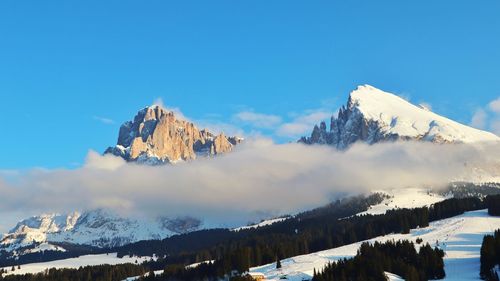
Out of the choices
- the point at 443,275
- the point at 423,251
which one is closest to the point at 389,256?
the point at 423,251

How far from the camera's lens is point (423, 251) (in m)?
173

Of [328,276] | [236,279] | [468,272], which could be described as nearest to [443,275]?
[468,272]

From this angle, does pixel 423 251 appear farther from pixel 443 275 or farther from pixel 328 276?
pixel 328 276

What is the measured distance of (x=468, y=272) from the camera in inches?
6161

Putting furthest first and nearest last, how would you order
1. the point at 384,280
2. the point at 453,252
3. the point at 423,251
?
the point at 453,252 < the point at 423,251 < the point at 384,280

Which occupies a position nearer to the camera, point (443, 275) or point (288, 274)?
point (443, 275)

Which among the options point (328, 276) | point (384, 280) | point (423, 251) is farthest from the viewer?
point (423, 251)

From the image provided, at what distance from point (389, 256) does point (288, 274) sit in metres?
28.8

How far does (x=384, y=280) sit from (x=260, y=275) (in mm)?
48900

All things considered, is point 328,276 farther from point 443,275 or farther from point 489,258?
point 489,258

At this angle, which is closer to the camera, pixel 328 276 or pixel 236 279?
pixel 328 276

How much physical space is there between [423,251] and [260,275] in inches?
1879

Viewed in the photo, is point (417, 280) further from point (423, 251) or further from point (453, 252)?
point (453, 252)

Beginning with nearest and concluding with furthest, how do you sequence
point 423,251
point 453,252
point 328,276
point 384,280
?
1. point 384,280
2. point 328,276
3. point 423,251
4. point 453,252
